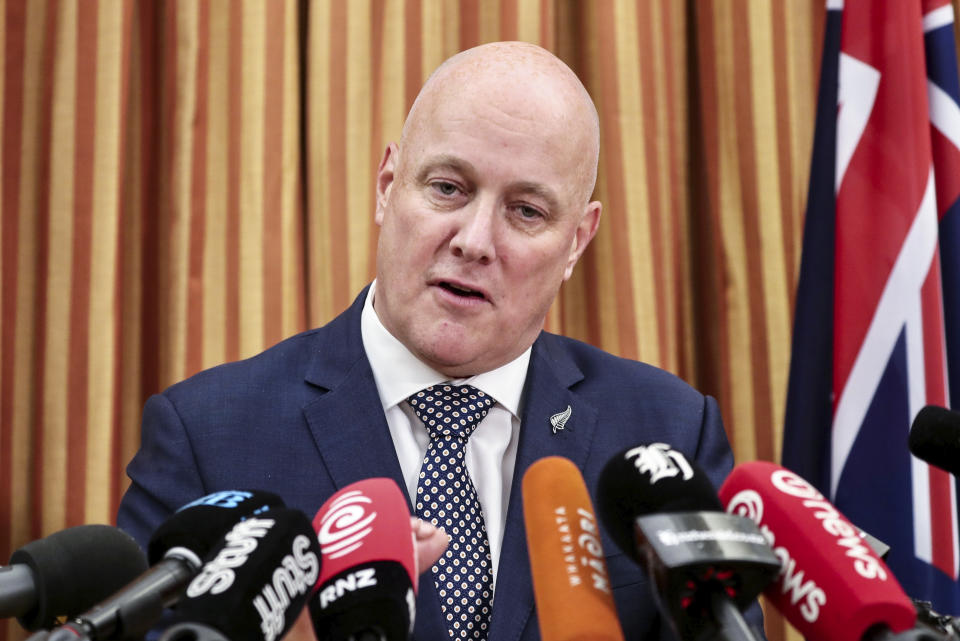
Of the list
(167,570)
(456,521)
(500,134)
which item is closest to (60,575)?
(167,570)

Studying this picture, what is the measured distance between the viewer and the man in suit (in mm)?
1754

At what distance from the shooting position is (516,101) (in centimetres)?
184

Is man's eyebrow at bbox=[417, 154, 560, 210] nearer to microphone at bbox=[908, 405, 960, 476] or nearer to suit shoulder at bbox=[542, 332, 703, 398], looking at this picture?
suit shoulder at bbox=[542, 332, 703, 398]

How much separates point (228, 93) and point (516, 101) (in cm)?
121

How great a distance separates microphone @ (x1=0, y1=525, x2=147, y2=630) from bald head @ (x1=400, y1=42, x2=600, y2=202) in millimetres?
1079

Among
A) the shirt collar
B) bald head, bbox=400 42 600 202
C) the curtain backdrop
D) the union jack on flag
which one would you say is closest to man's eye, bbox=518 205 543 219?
bald head, bbox=400 42 600 202

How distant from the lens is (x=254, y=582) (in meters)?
0.83

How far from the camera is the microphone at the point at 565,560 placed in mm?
1010

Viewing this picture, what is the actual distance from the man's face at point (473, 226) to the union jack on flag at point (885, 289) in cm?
118

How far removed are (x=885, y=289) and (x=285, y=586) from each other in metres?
2.22

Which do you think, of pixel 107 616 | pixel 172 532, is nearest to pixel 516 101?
pixel 172 532

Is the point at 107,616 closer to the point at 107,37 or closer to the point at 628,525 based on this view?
the point at 628,525

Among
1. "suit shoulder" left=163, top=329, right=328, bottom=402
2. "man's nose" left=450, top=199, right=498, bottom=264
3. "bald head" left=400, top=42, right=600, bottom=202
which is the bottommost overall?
"suit shoulder" left=163, top=329, right=328, bottom=402

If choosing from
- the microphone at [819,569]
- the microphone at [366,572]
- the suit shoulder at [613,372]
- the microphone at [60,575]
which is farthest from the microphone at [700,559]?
the suit shoulder at [613,372]
